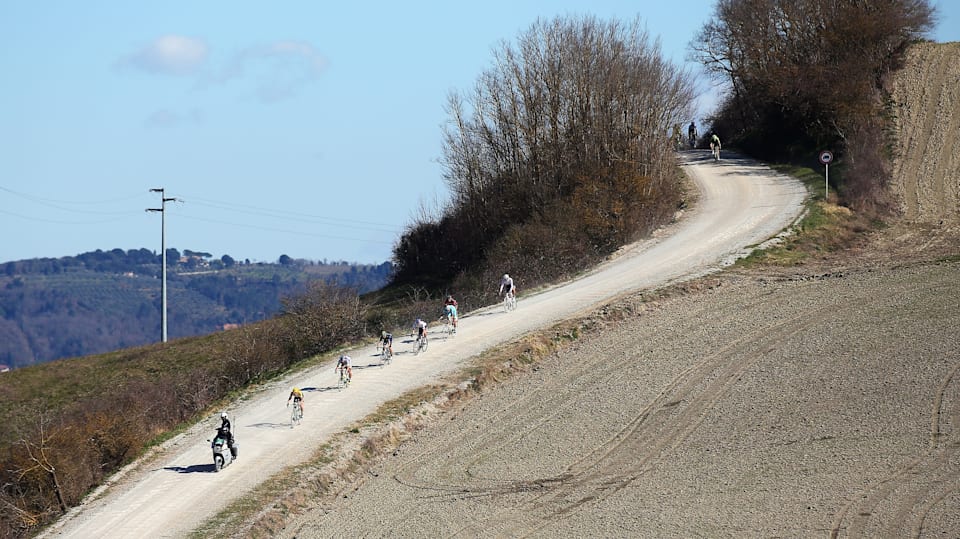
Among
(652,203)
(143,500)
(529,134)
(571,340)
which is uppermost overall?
(529,134)

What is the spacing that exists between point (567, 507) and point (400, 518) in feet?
11.4

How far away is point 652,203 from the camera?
57188mm

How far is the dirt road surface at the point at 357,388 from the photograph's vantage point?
2434cm

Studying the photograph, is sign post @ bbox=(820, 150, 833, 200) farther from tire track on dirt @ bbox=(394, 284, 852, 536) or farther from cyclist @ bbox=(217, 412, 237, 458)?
cyclist @ bbox=(217, 412, 237, 458)

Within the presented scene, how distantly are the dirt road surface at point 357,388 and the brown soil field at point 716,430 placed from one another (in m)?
2.10

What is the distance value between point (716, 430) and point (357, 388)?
10.9 m

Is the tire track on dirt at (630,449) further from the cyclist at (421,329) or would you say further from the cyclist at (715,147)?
the cyclist at (715,147)

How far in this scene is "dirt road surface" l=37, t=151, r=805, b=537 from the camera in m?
24.3

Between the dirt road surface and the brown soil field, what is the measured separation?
2.10m

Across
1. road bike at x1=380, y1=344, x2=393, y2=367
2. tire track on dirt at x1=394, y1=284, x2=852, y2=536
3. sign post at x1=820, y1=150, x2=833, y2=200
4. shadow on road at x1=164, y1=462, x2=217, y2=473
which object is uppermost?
sign post at x1=820, y1=150, x2=833, y2=200

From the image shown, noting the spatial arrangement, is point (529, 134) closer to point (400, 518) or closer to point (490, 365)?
point (490, 365)

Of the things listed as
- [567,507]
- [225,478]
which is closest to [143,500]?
[225,478]

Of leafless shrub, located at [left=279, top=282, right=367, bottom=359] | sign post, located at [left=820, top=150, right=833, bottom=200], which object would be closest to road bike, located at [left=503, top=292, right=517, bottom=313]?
leafless shrub, located at [left=279, top=282, right=367, bottom=359]

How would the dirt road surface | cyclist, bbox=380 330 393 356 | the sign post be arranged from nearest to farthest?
the dirt road surface
cyclist, bbox=380 330 393 356
the sign post
